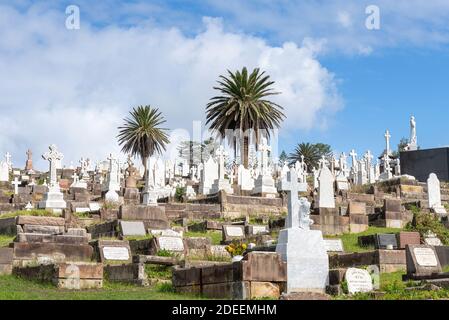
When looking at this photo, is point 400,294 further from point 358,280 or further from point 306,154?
point 306,154

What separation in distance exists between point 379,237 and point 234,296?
10298mm

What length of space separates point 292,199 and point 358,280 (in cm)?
238

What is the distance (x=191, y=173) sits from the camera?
221 ft

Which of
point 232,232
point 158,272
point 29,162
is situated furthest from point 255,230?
point 29,162

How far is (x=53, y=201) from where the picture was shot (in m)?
32.4

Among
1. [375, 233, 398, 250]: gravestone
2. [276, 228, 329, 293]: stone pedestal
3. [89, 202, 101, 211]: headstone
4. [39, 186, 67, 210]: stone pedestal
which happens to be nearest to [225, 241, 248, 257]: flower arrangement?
[375, 233, 398, 250]: gravestone

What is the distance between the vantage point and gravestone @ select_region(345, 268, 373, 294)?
584 inches

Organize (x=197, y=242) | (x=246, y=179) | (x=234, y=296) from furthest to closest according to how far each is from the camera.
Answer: (x=246, y=179), (x=197, y=242), (x=234, y=296)

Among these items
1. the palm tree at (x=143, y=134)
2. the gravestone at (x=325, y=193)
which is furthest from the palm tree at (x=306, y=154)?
the gravestone at (x=325, y=193)

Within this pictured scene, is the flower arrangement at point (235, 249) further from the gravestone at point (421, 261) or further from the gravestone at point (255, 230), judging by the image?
the gravestone at point (255, 230)
